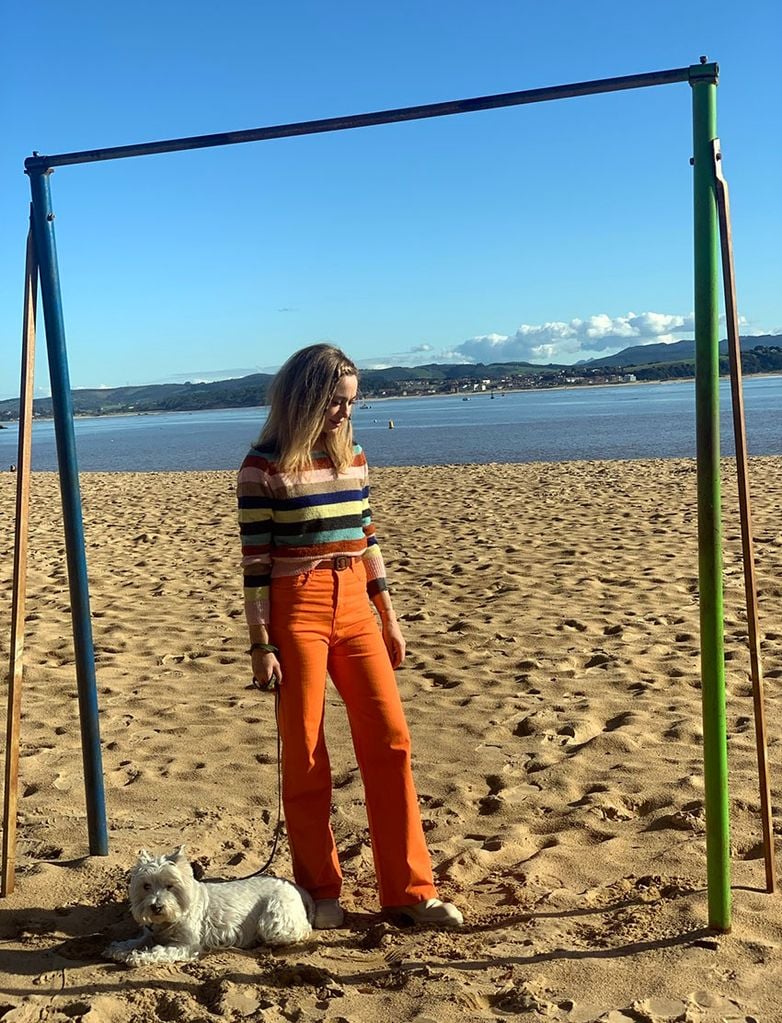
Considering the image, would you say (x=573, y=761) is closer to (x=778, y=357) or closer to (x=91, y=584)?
(x=91, y=584)

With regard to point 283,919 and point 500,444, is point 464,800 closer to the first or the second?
point 283,919

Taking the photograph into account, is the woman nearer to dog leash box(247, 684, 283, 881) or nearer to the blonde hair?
the blonde hair

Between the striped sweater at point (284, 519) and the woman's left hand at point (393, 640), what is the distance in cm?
40

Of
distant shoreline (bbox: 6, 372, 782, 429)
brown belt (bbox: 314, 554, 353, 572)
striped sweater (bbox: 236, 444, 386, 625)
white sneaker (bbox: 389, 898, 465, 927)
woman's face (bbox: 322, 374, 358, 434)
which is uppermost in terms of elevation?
distant shoreline (bbox: 6, 372, 782, 429)

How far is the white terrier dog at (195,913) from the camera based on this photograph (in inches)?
123

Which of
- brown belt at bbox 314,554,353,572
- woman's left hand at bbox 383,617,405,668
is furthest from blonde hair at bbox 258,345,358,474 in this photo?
woman's left hand at bbox 383,617,405,668

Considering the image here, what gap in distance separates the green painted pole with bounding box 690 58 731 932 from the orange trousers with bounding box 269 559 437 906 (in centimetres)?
98

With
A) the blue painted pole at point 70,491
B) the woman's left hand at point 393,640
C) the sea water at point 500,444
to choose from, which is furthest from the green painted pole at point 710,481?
the sea water at point 500,444

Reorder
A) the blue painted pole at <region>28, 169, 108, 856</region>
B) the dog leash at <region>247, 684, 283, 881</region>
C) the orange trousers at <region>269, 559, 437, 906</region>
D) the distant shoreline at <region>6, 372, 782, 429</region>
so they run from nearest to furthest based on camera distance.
Answer: the orange trousers at <region>269, 559, 437, 906</region>, the dog leash at <region>247, 684, 283, 881</region>, the blue painted pole at <region>28, 169, 108, 856</region>, the distant shoreline at <region>6, 372, 782, 429</region>

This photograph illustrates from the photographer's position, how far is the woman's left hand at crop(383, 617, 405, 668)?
377 cm

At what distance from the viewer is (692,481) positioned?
59.1ft

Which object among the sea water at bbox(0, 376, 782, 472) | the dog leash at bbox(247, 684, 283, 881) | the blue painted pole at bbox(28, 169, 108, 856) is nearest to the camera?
the dog leash at bbox(247, 684, 283, 881)

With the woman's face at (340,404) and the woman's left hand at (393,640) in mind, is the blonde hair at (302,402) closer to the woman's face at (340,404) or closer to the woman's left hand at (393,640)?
the woman's face at (340,404)

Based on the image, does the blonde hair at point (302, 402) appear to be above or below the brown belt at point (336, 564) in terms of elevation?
above
